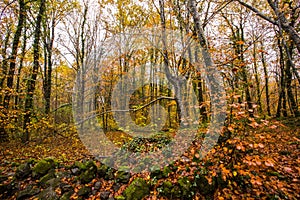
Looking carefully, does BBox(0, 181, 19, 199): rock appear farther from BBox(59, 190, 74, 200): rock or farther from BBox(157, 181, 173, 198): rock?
BBox(157, 181, 173, 198): rock

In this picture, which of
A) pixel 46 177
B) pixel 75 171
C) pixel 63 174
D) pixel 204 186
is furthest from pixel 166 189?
pixel 46 177

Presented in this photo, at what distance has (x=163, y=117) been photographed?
14703mm

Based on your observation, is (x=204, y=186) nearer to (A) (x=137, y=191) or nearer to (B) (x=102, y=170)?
(A) (x=137, y=191)

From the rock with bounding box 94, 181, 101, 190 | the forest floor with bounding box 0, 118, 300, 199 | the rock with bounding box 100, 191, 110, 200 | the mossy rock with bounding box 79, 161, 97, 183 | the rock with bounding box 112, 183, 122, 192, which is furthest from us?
the mossy rock with bounding box 79, 161, 97, 183

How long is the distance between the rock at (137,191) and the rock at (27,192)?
8.62 ft

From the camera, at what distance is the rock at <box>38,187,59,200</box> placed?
3713mm

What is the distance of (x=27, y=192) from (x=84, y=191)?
1.59 metres

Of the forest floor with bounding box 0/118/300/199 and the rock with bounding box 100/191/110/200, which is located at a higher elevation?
the forest floor with bounding box 0/118/300/199

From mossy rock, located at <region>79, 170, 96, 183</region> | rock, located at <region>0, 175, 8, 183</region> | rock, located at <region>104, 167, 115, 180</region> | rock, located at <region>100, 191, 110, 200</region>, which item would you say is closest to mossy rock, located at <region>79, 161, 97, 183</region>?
mossy rock, located at <region>79, 170, 96, 183</region>

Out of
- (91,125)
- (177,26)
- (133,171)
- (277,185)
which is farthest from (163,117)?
(277,185)

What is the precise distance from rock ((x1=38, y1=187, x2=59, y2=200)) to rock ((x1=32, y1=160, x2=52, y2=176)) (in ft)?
2.86

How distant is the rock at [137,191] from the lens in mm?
3377

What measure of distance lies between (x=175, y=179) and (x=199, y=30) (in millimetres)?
4001

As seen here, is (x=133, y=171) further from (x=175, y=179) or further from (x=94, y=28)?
(x=94, y=28)
